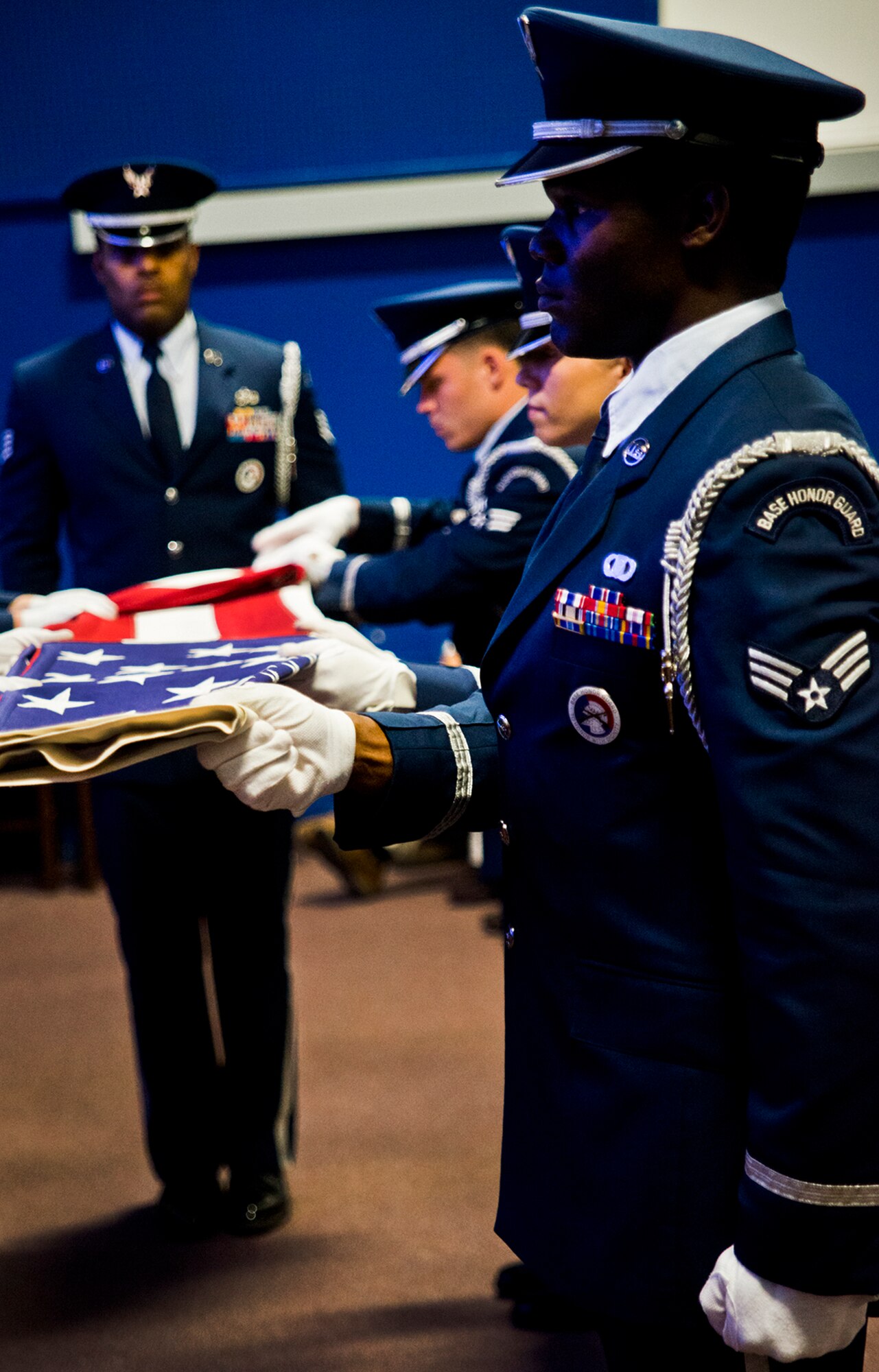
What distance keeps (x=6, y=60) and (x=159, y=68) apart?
50 cm

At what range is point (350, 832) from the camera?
132 centimetres

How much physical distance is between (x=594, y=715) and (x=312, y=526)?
61.7 inches

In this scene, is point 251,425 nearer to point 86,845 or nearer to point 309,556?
point 309,556

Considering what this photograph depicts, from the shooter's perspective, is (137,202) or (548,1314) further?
(137,202)

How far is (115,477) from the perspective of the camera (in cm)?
249

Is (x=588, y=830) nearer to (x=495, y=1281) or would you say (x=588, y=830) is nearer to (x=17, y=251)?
(x=495, y=1281)

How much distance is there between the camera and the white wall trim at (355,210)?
15.0 feet

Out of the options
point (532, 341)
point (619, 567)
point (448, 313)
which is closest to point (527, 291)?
point (532, 341)

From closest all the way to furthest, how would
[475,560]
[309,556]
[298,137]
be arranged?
[475,560], [309,556], [298,137]

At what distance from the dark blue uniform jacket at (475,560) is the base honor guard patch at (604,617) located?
46.2 inches

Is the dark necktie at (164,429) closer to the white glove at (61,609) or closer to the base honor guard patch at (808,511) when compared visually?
the white glove at (61,609)

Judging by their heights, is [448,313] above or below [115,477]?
above

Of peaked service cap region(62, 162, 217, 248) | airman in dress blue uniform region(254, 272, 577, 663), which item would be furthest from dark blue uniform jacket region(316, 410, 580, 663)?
peaked service cap region(62, 162, 217, 248)

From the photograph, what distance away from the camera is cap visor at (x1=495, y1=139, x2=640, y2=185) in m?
1.03
